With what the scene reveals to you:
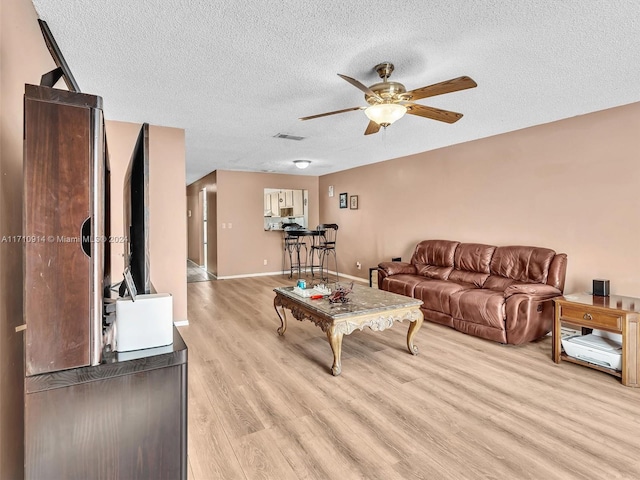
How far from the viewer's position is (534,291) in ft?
10.9

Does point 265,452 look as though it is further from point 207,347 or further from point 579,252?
point 579,252

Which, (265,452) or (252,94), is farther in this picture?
(252,94)

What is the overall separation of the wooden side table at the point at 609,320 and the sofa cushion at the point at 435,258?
5.39 feet

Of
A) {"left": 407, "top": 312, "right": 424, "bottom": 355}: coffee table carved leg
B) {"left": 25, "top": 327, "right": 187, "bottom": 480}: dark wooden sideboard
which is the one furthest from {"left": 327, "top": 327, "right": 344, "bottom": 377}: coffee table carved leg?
{"left": 25, "top": 327, "right": 187, "bottom": 480}: dark wooden sideboard

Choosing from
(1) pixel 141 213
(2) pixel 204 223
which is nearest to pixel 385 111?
(1) pixel 141 213

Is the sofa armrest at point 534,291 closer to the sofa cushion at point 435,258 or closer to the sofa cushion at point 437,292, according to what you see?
the sofa cushion at point 437,292

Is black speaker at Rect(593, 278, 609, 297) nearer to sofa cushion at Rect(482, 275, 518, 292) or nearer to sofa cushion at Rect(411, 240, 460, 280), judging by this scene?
sofa cushion at Rect(482, 275, 518, 292)

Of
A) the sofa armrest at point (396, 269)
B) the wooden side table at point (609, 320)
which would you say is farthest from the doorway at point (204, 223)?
the wooden side table at point (609, 320)

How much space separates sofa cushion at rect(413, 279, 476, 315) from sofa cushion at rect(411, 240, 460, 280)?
0.36 meters

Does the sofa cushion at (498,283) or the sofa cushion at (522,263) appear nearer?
the sofa cushion at (522,263)

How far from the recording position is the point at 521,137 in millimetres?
4039

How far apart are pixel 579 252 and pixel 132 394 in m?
4.21

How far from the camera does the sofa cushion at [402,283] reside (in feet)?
14.3

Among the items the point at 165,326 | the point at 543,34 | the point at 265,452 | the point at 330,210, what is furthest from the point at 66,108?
the point at 330,210
